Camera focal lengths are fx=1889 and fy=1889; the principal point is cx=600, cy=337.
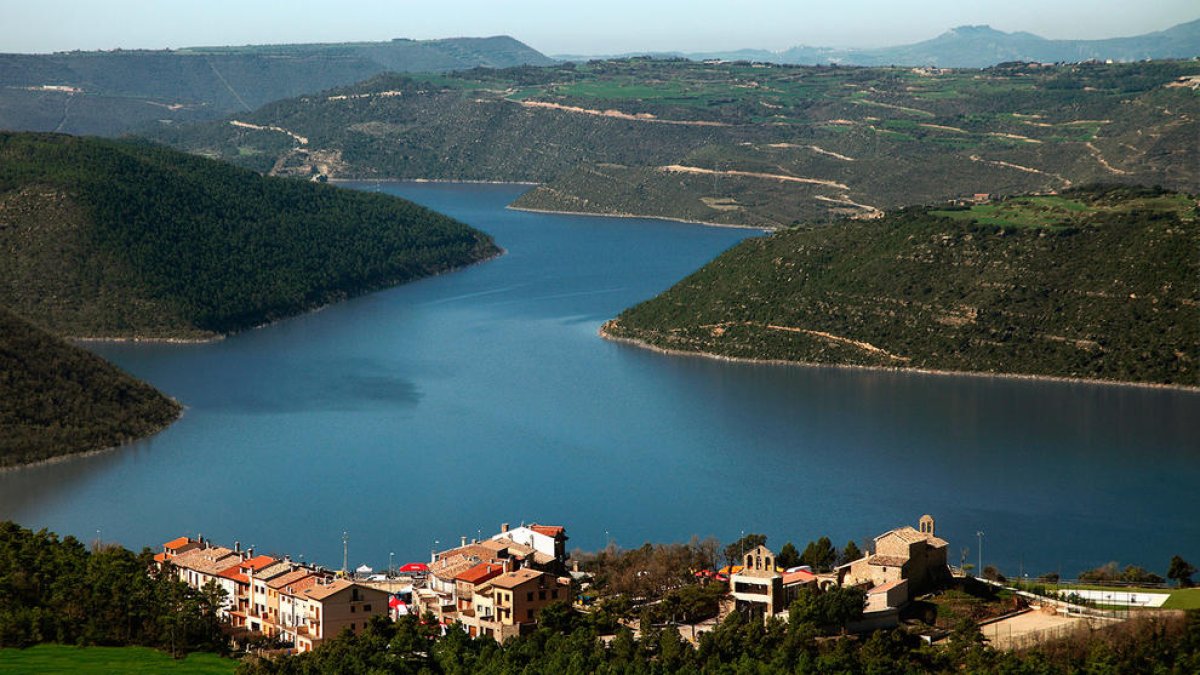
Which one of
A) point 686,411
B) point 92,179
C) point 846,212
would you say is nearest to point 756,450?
point 686,411

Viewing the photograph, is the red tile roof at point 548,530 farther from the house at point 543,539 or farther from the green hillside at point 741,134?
the green hillside at point 741,134

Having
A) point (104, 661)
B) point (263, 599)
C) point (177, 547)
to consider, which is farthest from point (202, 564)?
point (104, 661)

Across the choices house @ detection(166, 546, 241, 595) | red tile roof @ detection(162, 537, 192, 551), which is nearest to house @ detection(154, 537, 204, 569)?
red tile roof @ detection(162, 537, 192, 551)

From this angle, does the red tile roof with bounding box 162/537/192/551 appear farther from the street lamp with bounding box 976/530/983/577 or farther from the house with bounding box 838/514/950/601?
the street lamp with bounding box 976/530/983/577

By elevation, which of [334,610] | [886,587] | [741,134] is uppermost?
[741,134]

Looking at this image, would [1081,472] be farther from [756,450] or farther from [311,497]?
[311,497]

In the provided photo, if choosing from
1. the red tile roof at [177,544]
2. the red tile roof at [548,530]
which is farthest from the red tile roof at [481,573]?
the red tile roof at [177,544]

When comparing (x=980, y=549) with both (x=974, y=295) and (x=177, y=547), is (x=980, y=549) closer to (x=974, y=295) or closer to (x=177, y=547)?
(x=177, y=547)
